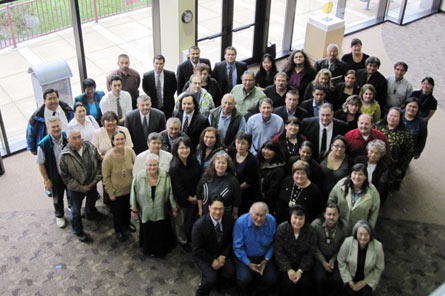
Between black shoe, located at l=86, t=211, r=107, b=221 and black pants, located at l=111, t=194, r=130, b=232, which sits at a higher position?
black pants, located at l=111, t=194, r=130, b=232

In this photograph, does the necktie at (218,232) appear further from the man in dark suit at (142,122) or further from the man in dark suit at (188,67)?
the man in dark suit at (188,67)

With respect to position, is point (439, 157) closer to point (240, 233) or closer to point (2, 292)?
point (240, 233)

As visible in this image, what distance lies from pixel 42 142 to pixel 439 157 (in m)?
5.98

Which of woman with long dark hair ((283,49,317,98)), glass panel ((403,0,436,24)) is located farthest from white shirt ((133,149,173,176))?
glass panel ((403,0,436,24))

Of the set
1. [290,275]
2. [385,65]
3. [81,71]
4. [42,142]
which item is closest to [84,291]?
[42,142]

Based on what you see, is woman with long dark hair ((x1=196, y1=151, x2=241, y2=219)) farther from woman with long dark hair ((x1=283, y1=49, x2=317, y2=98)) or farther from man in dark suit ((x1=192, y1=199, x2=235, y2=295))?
woman with long dark hair ((x1=283, y1=49, x2=317, y2=98))

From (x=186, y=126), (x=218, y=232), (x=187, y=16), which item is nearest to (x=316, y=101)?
(x=186, y=126)

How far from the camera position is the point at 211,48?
32.6 ft

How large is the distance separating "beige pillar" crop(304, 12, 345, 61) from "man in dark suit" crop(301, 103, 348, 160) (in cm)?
446

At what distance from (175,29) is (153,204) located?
4024 mm

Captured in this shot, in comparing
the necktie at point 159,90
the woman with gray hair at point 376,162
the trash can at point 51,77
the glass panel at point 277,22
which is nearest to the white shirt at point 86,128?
the necktie at point 159,90

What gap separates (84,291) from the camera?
5656mm

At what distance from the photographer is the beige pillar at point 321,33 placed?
1043 cm

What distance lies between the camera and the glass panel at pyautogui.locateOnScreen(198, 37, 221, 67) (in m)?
9.75
